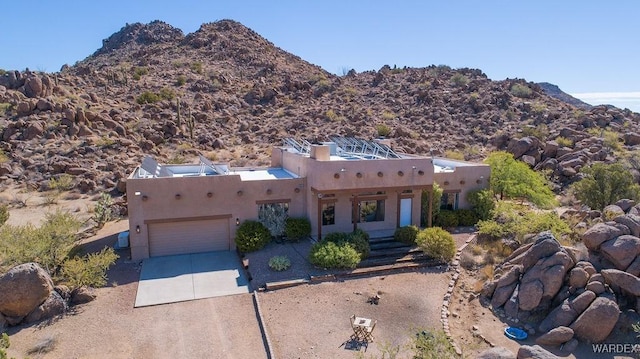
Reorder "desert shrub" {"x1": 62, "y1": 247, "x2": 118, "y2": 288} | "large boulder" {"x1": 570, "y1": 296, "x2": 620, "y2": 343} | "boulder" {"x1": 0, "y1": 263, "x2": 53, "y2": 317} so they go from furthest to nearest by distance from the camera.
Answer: "desert shrub" {"x1": 62, "y1": 247, "x2": 118, "y2": 288} < "boulder" {"x1": 0, "y1": 263, "x2": 53, "y2": 317} < "large boulder" {"x1": 570, "y1": 296, "x2": 620, "y2": 343}

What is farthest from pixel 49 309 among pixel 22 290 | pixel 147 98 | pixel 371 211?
pixel 147 98

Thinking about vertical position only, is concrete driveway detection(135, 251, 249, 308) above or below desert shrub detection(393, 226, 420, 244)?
below

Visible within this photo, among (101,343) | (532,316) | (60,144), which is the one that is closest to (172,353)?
(101,343)

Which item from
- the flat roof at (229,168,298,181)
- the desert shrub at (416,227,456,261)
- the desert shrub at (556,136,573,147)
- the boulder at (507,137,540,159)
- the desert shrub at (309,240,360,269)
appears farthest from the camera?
the desert shrub at (556,136,573,147)

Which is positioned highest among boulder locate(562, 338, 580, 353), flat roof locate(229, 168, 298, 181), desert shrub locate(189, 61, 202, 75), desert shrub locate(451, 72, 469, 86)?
desert shrub locate(189, 61, 202, 75)

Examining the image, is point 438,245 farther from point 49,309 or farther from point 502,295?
point 49,309

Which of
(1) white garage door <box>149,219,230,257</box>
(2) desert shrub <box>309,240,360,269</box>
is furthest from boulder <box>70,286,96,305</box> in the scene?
(2) desert shrub <box>309,240,360,269</box>

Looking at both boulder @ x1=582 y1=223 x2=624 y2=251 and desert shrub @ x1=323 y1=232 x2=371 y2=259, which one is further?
desert shrub @ x1=323 y1=232 x2=371 y2=259

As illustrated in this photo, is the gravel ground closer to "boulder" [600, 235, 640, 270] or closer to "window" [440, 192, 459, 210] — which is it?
"boulder" [600, 235, 640, 270]
